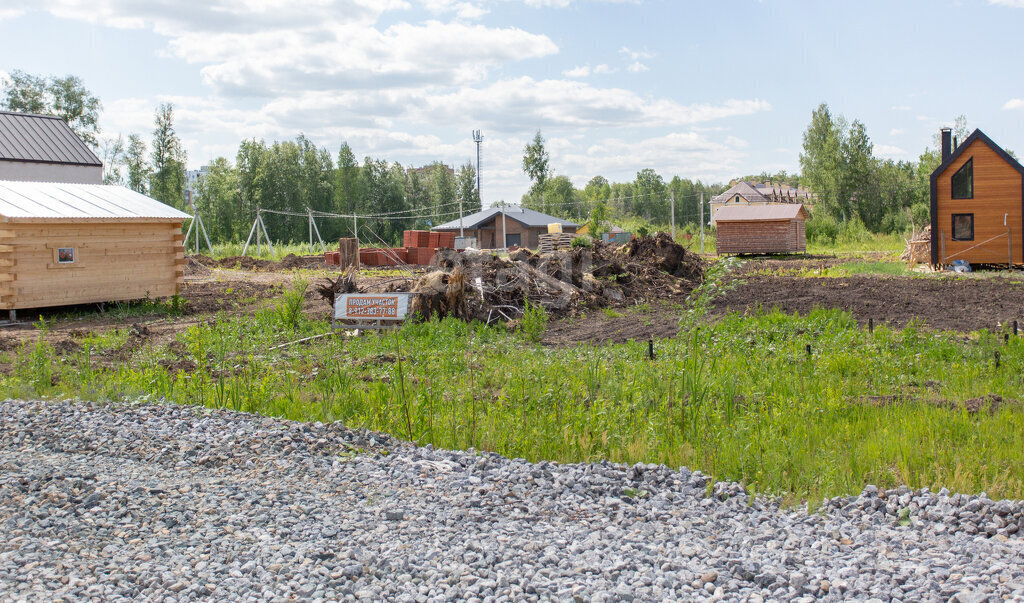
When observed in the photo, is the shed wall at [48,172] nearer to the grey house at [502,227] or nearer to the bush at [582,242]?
the bush at [582,242]

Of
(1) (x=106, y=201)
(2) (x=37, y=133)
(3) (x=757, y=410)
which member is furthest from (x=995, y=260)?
(2) (x=37, y=133)

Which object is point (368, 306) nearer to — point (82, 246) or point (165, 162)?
point (82, 246)

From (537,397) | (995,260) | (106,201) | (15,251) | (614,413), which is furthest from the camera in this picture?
(995,260)

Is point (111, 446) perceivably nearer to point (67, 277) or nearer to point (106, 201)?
point (67, 277)

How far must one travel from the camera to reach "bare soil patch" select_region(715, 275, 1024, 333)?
14.0 meters

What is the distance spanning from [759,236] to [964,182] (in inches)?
525

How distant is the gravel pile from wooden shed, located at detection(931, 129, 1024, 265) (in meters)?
27.0

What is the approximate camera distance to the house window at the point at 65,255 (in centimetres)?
1684

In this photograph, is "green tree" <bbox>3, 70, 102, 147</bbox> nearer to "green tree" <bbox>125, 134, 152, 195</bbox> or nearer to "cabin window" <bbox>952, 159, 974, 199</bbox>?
"green tree" <bbox>125, 134, 152, 195</bbox>

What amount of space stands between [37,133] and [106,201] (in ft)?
60.6

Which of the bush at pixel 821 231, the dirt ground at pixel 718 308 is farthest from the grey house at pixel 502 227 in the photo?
the dirt ground at pixel 718 308

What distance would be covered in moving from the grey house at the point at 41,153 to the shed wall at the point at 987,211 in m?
33.5

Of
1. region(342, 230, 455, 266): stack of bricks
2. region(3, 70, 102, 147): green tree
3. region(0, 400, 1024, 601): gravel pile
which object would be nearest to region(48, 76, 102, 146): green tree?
region(3, 70, 102, 147): green tree

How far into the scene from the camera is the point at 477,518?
4.89 meters
